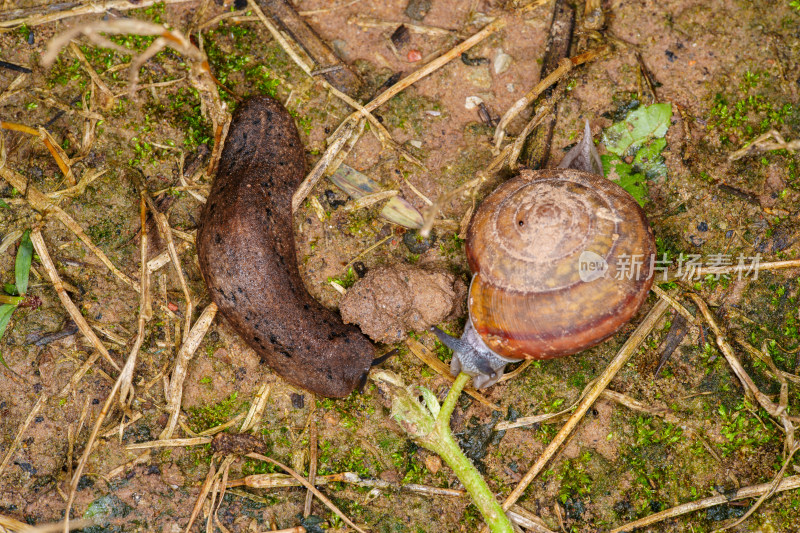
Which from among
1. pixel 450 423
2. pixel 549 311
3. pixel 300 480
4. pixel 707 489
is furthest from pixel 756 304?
pixel 300 480

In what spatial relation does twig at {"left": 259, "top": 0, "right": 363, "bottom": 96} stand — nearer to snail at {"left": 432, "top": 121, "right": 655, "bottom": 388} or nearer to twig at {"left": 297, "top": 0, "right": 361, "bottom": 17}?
twig at {"left": 297, "top": 0, "right": 361, "bottom": 17}

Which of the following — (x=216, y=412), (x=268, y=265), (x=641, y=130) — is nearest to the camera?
(x=268, y=265)

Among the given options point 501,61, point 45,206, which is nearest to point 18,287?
point 45,206

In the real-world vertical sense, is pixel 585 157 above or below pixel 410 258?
above

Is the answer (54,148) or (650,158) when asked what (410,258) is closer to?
(650,158)

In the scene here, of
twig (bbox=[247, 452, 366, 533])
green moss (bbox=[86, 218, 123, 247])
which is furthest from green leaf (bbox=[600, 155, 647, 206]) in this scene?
green moss (bbox=[86, 218, 123, 247])

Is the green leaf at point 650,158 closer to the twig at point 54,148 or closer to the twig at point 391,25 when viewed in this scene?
the twig at point 391,25

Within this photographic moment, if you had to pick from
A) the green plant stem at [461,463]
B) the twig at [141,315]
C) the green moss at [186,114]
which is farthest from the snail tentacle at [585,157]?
the twig at [141,315]

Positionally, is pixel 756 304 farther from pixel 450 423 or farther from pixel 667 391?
pixel 450 423
